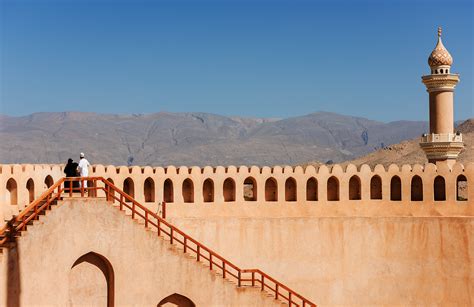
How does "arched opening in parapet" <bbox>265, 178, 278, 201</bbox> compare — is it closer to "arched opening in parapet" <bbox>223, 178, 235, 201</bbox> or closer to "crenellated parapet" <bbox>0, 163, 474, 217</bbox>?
"crenellated parapet" <bbox>0, 163, 474, 217</bbox>

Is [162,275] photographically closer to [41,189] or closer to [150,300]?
[150,300]

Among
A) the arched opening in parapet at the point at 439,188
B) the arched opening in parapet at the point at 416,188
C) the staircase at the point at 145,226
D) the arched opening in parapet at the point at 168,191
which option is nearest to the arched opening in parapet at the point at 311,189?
the arched opening in parapet at the point at 416,188

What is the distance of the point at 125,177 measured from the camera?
23.1 metres

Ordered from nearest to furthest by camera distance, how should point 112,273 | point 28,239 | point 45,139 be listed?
point 28,239 < point 112,273 < point 45,139

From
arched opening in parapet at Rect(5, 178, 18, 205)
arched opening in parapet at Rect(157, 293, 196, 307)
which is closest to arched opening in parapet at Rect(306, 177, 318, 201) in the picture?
arched opening in parapet at Rect(157, 293, 196, 307)

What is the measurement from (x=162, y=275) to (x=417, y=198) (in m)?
9.07

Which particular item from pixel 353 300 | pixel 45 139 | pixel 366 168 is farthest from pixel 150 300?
pixel 45 139

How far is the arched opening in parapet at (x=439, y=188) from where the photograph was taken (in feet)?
83.3

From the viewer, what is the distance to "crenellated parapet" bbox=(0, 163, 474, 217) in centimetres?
2347

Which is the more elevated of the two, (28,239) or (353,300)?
(28,239)

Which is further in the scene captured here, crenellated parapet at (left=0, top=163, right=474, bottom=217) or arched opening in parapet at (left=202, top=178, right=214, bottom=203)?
arched opening in parapet at (left=202, top=178, right=214, bottom=203)

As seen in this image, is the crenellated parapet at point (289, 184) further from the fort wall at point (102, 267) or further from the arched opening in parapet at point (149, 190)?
the fort wall at point (102, 267)

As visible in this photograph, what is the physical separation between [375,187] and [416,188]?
4.11 ft

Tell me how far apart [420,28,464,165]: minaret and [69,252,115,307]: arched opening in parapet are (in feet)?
39.7
